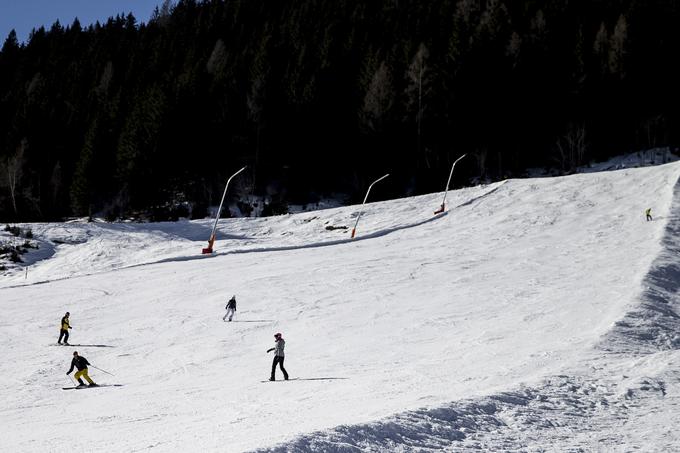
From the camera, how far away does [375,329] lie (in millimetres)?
22203

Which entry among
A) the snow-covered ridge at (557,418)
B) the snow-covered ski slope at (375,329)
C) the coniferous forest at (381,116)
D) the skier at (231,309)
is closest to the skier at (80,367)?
the snow-covered ski slope at (375,329)

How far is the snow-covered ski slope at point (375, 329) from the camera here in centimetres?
1119

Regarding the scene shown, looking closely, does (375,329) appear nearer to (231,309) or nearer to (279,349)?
(231,309)

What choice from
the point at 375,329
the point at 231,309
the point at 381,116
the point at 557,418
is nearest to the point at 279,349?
the point at 375,329

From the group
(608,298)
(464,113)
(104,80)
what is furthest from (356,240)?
(104,80)

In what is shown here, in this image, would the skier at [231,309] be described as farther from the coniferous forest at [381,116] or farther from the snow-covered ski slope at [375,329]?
the coniferous forest at [381,116]

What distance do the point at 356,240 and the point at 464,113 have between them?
27.8 m

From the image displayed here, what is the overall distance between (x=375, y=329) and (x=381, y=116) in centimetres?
4524

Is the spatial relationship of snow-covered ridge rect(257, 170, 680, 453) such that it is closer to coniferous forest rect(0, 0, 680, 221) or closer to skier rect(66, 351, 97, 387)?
skier rect(66, 351, 97, 387)

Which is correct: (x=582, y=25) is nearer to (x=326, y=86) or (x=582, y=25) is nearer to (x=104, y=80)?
(x=326, y=86)

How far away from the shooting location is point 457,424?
10656mm

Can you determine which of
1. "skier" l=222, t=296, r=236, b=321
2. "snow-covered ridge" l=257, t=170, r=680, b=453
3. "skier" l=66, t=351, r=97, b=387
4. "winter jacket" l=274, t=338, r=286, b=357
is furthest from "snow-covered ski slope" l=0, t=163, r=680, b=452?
"winter jacket" l=274, t=338, r=286, b=357

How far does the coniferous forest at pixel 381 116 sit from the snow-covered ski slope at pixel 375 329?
17853 mm

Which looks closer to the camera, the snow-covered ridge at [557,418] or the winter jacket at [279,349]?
the snow-covered ridge at [557,418]
